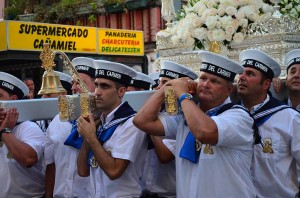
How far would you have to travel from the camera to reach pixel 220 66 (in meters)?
4.41

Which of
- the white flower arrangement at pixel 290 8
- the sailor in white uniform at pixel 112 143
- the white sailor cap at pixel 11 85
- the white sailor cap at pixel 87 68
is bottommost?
the sailor in white uniform at pixel 112 143

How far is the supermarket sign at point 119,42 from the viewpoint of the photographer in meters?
14.6

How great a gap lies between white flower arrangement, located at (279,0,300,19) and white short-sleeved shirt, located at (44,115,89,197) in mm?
2483

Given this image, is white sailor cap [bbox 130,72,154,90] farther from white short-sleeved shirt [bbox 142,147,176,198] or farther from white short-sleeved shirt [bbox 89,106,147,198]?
white short-sleeved shirt [bbox 89,106,147,198]

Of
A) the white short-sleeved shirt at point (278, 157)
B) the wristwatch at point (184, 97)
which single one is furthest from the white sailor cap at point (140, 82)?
the wristwatch at point (184, 97)

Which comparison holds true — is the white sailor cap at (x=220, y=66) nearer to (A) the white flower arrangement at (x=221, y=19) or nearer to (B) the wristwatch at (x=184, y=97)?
(B) the wristwatch at (x=184, y=97)

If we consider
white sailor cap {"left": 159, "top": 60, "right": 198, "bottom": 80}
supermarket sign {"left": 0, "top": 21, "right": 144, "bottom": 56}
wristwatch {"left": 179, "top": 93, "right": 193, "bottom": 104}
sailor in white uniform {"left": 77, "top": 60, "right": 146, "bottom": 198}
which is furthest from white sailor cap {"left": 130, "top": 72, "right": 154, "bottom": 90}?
supermarket sign {"left": 0, "top": 21, "right": 144, "bottom": 56}

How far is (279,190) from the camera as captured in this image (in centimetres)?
464

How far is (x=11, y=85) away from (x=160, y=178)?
5.15 feet

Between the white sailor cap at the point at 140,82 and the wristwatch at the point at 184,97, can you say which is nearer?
the wristwatch at the point at 184,97

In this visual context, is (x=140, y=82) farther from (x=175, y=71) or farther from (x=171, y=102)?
(x=171, y=102)

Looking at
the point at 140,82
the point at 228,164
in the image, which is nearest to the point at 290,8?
the point at 140,82

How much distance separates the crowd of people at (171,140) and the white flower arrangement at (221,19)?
57cm

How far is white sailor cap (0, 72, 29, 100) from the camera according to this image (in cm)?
582
